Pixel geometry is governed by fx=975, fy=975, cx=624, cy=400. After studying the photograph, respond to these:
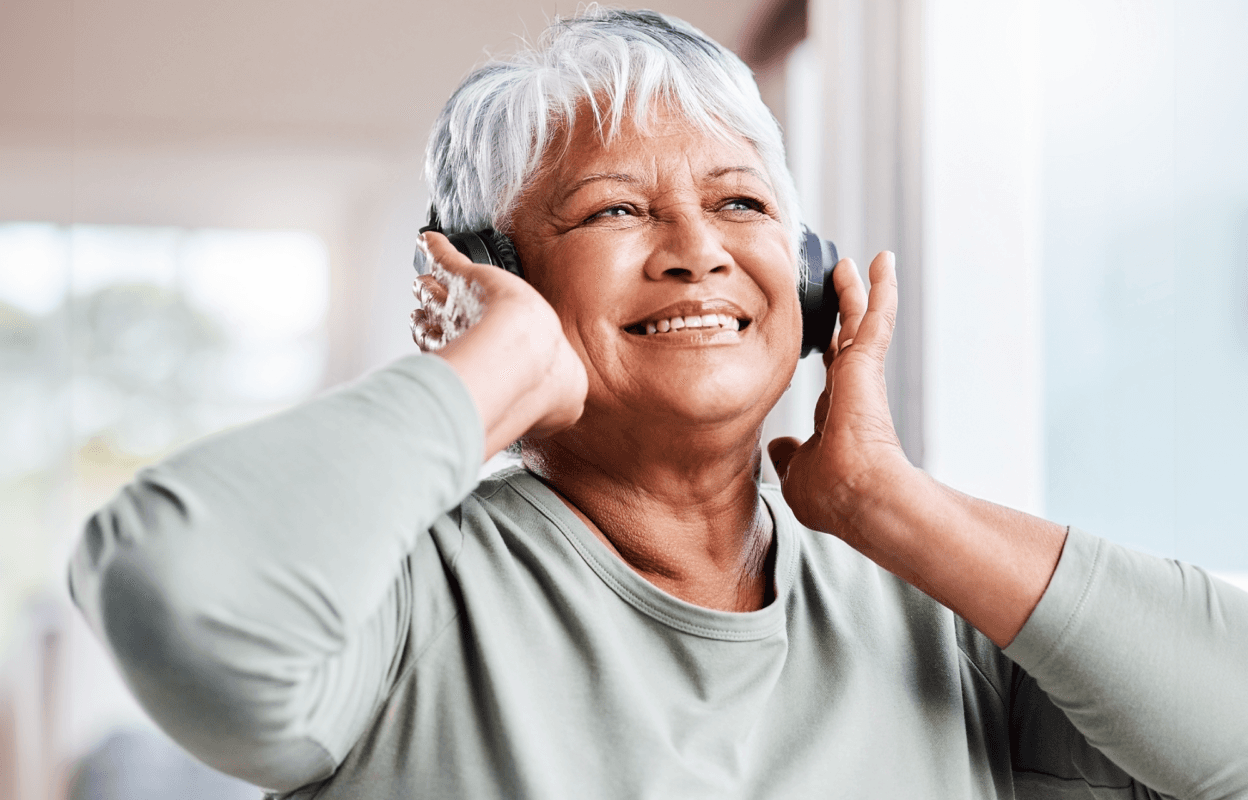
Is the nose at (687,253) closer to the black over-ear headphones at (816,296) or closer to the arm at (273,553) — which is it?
the black over-ear headphones at (816,296)

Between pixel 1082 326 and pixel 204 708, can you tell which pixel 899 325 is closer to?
pixel 1082 326

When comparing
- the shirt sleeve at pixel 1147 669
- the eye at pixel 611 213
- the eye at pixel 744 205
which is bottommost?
the shirt sleeve at pixel 1147 669

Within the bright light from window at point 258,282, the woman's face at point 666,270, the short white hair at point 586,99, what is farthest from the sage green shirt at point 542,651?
the bright light from window at point 258,282

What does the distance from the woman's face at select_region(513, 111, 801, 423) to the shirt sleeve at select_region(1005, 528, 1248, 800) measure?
14.9 inches

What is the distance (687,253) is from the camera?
1.08 metres

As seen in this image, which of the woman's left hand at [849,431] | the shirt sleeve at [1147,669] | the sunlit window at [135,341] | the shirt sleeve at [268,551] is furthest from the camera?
the sunlit window at [135,341]

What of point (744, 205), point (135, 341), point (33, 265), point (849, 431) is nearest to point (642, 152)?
point (744, 205)

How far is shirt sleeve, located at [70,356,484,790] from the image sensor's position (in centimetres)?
64

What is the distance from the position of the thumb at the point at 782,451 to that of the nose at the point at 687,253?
254 millimetres

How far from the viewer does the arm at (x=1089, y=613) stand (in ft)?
3.08

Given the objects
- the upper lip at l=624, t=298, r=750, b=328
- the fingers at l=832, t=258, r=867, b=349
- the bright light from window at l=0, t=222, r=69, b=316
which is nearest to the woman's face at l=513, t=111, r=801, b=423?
the upper lip at l=624, t=298, r=750, b=328

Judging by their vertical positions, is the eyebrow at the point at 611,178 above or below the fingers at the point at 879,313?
above

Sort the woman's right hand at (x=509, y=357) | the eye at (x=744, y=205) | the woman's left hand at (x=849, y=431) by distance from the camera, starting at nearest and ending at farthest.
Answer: the woman's right hand at (x=509, y=357), the woman's left hand at (x=849, y=431), the eye at (x=744, y=205)

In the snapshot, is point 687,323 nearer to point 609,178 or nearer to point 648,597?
point 609,178
